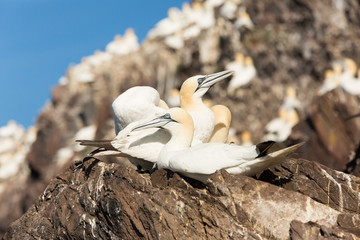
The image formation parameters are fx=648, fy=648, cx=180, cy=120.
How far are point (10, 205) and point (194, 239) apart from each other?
28717 millimetres

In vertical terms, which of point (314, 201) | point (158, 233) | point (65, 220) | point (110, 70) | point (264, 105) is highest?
point (110, 70)

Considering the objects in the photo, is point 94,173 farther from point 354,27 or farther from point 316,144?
point 354,27

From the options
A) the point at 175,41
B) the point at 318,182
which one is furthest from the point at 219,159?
the point at 175,41

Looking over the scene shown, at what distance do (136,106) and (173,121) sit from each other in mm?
958

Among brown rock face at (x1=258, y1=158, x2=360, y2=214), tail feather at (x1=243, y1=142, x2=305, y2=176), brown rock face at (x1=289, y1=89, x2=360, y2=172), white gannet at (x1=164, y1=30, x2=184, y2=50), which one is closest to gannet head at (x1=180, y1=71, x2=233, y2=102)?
brown rock face at (x1=258, y1=158, x2=360, y2=214)

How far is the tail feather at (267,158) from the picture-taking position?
6379 millimetres

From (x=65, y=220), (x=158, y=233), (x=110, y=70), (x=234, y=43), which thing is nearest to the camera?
(x=158, y=233)

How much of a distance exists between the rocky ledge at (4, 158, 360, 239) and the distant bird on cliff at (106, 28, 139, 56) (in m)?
34.4

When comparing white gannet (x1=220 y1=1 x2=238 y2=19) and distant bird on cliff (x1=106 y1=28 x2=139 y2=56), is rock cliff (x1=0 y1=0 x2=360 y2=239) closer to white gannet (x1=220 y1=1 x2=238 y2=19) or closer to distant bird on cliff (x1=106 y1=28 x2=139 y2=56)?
white gannet (x1=220 y1=1 x2=238 y2=19)

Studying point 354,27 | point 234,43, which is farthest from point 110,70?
point 354,27

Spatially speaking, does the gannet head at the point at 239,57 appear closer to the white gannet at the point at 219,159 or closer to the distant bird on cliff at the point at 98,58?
the distant bird on cliff at the point at 98,58

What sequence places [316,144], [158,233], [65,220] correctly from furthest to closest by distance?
[316,144], [65,220], [158,233]

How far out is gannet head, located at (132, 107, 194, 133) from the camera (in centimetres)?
703

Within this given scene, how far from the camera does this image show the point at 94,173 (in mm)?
7219
